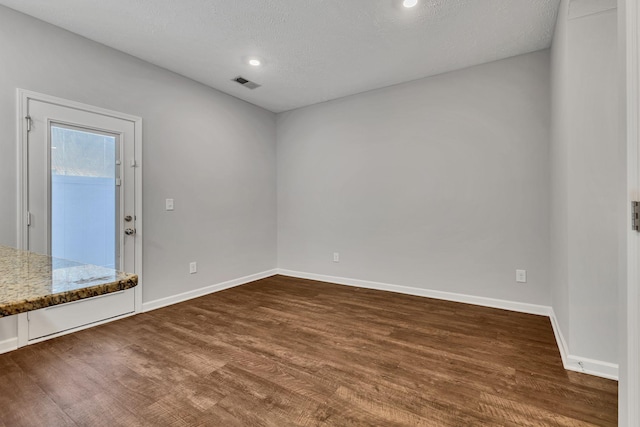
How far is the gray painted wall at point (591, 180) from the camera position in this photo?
1.83 metres

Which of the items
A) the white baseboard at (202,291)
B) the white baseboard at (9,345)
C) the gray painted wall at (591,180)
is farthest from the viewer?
the white baseboard at (202,291)

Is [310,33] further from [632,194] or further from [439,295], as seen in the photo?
[439,295]

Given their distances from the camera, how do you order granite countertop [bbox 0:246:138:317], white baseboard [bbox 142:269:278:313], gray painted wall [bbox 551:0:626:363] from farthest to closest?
white baseboard [bbox 142:269:278:313] < gray painted wall [bbox 551:0:626:363] < granite countertop [bbox 0:246:138:317]

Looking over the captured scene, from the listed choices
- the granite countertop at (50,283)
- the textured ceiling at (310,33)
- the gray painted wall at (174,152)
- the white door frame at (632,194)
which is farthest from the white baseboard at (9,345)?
the white door frame at (632,194)

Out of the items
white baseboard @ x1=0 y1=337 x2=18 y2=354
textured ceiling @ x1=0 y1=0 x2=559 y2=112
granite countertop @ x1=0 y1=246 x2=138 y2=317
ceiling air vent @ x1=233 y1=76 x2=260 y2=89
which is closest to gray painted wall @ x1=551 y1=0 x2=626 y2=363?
textured ceiling @ x1=0 y1=0 x2=559 y2=112

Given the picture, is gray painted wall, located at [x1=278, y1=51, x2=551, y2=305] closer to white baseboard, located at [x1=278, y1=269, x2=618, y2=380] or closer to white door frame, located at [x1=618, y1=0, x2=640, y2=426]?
white baseboard, located at [x1=278, y1=269, x2=618, y2=380]

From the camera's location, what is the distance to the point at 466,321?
280 centimetres

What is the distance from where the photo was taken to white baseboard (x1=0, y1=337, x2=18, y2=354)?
→ 223 centimetres

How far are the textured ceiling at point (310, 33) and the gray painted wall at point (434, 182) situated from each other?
15.7 inches

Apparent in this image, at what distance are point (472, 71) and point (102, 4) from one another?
11.3 feet

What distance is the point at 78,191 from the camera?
8.84 feet

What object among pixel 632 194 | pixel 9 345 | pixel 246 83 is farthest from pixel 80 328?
pixel 632 194

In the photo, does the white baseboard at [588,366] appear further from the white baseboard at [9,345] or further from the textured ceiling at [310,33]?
the white baseboard at [9,345]

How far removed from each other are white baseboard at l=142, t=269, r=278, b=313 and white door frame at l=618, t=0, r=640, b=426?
357 centimetres
